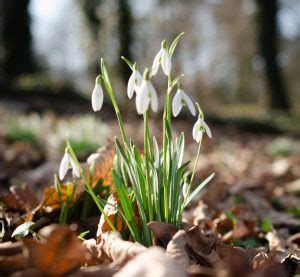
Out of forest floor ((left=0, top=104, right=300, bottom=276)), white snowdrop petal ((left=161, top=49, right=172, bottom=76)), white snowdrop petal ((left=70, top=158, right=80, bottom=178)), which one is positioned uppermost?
white snowdrop petal ((left=161, top=49, right=172, bottom=76))

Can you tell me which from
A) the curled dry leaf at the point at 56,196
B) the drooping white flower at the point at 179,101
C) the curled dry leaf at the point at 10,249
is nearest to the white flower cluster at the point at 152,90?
the drooping white flower at the point at 179,101

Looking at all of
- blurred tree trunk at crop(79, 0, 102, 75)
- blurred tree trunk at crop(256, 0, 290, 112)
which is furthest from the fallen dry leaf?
blurred tree trunk at crop(256, 0, 290, 112)

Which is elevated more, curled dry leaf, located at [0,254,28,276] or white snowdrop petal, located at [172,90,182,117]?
white snowdrop petal, located at [172,90,182,117]

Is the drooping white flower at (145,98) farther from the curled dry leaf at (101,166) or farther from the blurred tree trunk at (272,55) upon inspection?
the blurred tree trunk at (272,55)

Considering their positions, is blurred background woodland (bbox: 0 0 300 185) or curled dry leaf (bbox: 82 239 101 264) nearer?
curled dry leaf (bbox: 82 239 101 264)

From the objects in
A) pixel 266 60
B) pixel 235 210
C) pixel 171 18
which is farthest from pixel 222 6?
pixel 235 210

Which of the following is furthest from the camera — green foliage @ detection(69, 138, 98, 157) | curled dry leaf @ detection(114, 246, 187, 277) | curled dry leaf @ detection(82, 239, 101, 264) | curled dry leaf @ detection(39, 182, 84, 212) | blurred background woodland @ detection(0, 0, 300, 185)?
blurred background woodland @ detection(0, 0, 300, 185)

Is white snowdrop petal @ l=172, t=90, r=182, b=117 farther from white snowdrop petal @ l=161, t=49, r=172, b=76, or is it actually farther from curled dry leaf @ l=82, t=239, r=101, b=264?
curled dry leaf @ l=82, t=239, r=101, b=264

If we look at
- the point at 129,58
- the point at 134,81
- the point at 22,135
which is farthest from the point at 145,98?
the point at 129,58

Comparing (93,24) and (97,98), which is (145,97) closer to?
(97,98)

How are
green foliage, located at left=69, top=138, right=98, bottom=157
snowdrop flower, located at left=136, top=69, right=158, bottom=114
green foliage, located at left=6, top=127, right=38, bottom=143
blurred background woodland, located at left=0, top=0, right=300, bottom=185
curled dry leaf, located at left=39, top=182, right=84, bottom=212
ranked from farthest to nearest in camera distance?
blurred background woodland, located at left=0, top=0, right=300, bottom=185
green foliage, located at left=6, top=127, right=38, bottom=143
green foliage, located at left=69, top=138, right=98, bottom=157
curled dry leaf, located at left=39, top=182, right=84, bottom=212
snowdrop flower, located at left=136, top=69, right=158, bottom=114
